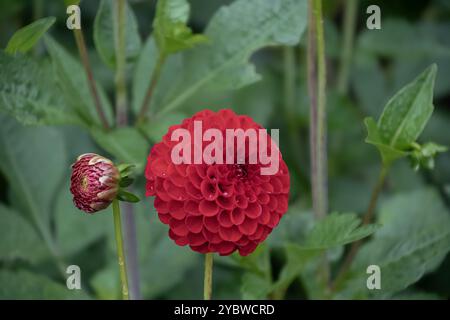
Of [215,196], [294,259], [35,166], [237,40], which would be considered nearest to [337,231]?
[294,259]

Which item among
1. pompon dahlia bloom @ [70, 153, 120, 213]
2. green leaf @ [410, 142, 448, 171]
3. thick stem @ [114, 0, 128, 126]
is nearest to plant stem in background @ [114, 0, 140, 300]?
thick stem @ [114, 0, 128, 126]

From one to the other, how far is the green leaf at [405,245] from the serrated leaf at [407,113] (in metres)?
0.13

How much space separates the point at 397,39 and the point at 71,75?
1.92 ft

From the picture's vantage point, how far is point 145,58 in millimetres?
954

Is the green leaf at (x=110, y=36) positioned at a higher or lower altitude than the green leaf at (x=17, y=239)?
higher

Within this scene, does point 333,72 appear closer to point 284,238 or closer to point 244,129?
point 284,238

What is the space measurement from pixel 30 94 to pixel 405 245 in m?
0.48

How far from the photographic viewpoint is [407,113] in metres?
0.81

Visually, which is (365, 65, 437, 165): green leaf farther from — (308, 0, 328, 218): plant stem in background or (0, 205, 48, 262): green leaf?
(0, 205, 48, 262): green leaf

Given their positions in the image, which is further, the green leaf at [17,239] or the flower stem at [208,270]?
the green leaf at [17,239]

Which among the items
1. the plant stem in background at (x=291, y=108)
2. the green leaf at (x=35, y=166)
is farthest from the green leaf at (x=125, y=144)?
the plant stem in background at (x=291, y=108)

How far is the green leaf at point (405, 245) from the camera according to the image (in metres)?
0.85

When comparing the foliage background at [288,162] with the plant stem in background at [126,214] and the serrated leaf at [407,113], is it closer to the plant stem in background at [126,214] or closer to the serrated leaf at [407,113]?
the plant stem in background at [126,214]
